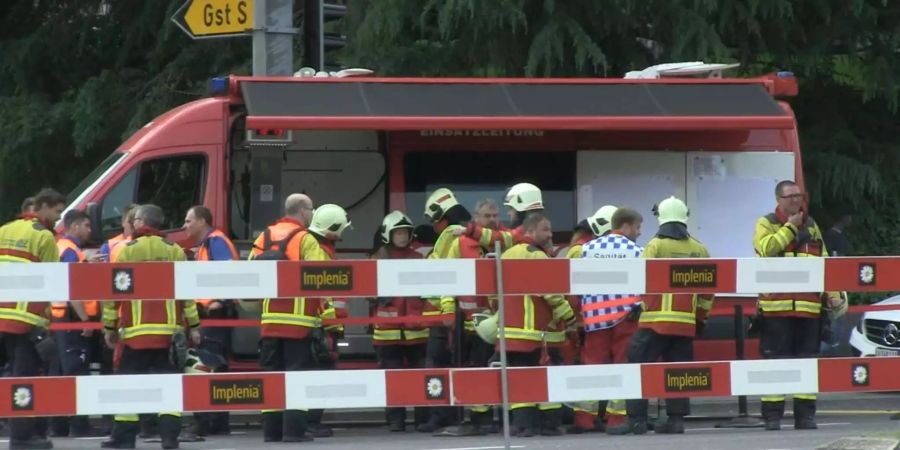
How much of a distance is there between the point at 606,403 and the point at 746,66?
6.61 metres

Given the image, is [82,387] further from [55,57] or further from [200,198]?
[55,57]

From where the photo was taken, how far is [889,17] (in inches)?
705

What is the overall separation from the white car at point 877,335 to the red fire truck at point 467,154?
194cm

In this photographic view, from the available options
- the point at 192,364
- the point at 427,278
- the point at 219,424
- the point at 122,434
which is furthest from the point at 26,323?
the point at 427,278

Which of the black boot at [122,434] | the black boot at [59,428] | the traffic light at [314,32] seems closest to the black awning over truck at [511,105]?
the traffic light at [314,32]

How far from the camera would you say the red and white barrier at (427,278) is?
9586mm

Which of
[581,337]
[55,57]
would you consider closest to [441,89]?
[581,337]

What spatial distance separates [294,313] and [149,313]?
41.6 inches

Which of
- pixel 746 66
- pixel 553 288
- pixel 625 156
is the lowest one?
pixel 553 288

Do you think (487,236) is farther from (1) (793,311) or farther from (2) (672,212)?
(1) (793,311)

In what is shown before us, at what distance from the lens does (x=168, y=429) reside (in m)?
11.1

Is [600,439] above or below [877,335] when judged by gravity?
below

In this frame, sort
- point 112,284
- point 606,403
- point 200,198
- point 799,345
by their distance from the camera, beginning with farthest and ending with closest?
point 200,198 → point 606,403 → point 799,345 → point 112,284

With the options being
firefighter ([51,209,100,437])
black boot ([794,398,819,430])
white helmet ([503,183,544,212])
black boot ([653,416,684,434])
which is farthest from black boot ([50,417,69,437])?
black boot ([794,398,819,430])
